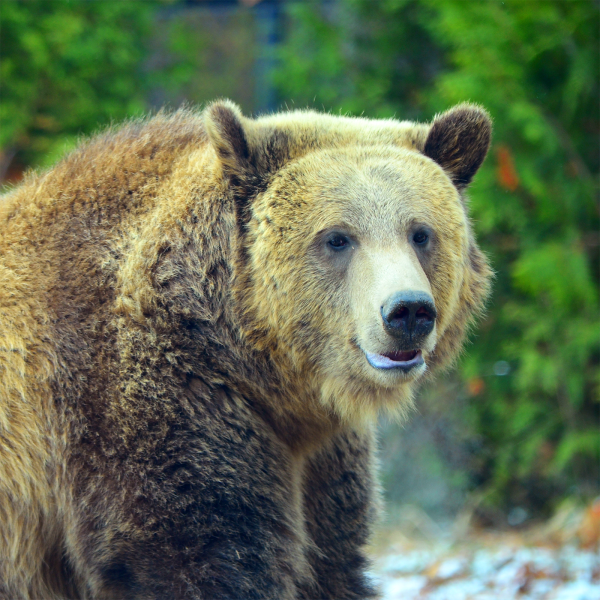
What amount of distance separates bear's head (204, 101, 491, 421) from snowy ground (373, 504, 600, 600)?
98.2 inches

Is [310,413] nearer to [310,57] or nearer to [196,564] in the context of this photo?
[196,564]

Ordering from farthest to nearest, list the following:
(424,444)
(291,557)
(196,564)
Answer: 1. (424,444)
2. (291,557)
3. (196,564)

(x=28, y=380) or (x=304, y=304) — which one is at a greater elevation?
(x=304, y=304)

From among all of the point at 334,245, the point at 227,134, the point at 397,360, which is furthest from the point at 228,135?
the point at 397,360

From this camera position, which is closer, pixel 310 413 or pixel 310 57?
pixel 310 413

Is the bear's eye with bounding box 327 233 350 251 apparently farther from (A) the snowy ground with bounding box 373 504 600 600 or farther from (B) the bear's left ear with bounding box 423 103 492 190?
(A) the snowy ground with bounding box 373 504 600 600

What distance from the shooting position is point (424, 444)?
852 cm

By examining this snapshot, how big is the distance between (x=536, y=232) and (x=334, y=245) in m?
4.10

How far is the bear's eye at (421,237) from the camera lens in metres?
3.49

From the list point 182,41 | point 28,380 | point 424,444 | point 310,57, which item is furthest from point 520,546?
point 182,41

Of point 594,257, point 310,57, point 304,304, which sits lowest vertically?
point 304,304

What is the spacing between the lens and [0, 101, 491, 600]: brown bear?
310cm

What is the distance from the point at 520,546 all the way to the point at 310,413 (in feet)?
12.9

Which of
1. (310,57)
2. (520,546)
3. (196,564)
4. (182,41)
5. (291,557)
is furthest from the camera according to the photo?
(182,41)
